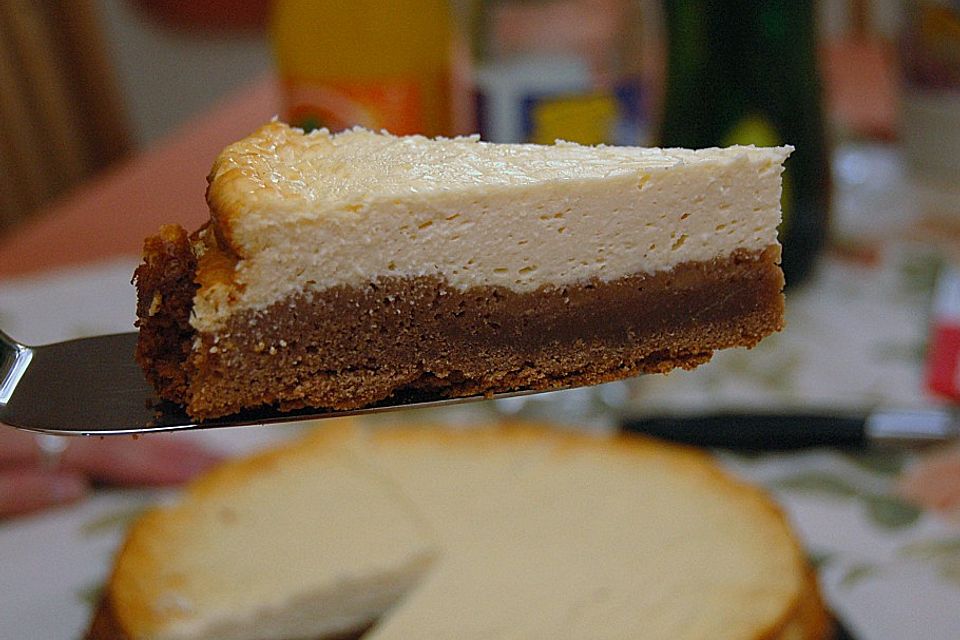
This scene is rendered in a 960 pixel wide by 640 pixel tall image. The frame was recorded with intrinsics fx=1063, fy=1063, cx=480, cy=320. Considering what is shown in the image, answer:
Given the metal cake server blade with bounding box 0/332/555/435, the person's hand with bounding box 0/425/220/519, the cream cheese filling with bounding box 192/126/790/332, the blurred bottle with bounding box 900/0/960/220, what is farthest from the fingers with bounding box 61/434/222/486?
the blurred bottle with bounding box 900/0/960/220

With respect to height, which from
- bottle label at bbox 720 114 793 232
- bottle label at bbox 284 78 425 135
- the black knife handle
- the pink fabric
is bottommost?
the black knife handle

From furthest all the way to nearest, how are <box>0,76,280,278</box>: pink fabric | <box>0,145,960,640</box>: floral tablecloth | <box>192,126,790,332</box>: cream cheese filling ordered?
1. <box>0,76,280,278</box>: pink fabric
2. <box>0,145,960,640</box>: floral tablecloth
3. <box>192,126,790,332</box>: cream cheese filling

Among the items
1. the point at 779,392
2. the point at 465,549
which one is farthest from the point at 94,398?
the point at 779,392

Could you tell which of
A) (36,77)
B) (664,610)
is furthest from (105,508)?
(36,77)

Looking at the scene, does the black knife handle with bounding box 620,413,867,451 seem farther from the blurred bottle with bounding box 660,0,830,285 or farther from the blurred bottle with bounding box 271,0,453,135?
the blurred bottle with bounding box 271,0,453,135

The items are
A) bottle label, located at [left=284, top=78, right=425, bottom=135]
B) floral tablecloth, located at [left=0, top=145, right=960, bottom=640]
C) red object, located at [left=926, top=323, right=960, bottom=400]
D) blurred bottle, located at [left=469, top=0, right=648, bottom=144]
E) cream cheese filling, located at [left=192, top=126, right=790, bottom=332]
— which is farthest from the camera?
blurred bottle, located at [left=469, top=0, right=648, bottom=144]

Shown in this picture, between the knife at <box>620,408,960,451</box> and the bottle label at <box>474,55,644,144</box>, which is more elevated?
the bottle label at <box>474,55,644,144</box>

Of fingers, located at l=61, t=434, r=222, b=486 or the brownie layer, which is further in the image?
fingers, located at l=61, t=434, r=222, b=486

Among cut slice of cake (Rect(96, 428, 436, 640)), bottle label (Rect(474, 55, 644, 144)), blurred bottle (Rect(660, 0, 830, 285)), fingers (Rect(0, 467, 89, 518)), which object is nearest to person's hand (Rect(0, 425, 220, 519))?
fingers (Rect(0, 467, 89, 518))
